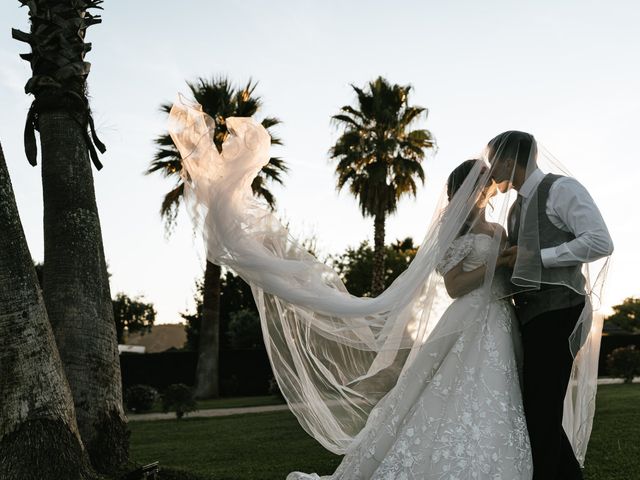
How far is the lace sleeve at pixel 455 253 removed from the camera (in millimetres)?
4309

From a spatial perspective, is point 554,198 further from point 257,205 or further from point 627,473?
point 627,473

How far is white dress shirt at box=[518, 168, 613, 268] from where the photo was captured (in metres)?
3.91

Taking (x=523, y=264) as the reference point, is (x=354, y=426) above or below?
below

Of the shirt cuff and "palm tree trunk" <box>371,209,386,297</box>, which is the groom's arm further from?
"palm tree trunk" <box>371,209,386,297</box>

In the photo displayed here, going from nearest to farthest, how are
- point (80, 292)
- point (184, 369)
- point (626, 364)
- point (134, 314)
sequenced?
point (80, 292) < point (626, 364) < point (184, 369) < point (134, 314)

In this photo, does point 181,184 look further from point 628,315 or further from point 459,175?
point 628,315

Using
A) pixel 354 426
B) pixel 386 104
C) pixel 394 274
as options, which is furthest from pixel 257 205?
pixel 394 274

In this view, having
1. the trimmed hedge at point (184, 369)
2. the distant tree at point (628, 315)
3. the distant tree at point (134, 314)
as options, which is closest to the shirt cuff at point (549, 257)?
the trimmed hedge at point (184, 369)

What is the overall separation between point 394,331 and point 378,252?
21306mm

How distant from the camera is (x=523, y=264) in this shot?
4051 mm

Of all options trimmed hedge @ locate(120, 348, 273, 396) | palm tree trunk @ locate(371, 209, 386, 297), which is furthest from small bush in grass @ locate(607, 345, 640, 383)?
trimmed hedge @ locate(120, 348, 273, 396)

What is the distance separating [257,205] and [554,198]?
209cm

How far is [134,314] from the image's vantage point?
57719 mm

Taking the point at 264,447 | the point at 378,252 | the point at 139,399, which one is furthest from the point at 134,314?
the point at 264,447
